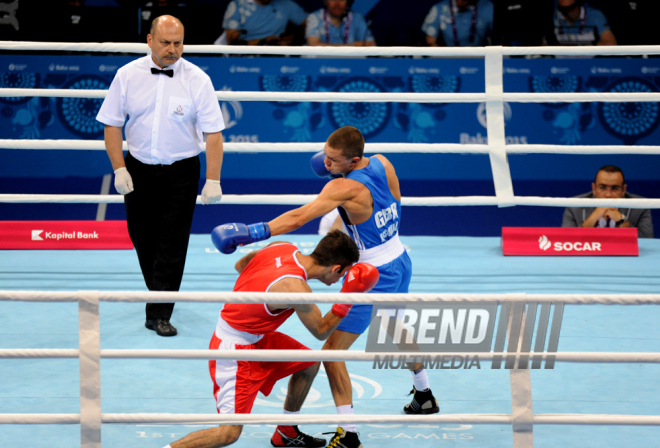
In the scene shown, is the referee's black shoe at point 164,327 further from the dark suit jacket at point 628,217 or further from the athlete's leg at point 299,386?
the dark suit jacket at point 628,217

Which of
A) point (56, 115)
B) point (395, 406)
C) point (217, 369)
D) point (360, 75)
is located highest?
point (360, 75)

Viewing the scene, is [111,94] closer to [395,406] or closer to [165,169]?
[165,169]

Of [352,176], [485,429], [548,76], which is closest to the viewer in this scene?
[485,429]

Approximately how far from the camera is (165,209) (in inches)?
148

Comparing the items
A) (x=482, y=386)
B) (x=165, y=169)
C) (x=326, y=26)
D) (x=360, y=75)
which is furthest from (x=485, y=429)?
(x=326, y=26)

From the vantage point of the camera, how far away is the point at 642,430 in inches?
108

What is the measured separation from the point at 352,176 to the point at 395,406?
976mm

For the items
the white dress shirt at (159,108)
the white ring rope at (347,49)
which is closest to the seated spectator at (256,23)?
the white ring rope at (347,49)

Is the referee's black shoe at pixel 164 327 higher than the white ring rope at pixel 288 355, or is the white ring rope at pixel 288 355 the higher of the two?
the white ring rope at pixel 288 355

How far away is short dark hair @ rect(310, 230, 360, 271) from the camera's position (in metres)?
2.68

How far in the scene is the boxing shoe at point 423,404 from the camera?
114 inches

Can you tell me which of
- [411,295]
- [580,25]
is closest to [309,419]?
[411,295]

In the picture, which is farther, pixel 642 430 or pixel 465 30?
pixel 465 30

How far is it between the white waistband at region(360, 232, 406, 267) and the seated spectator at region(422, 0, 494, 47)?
12.9 feet
